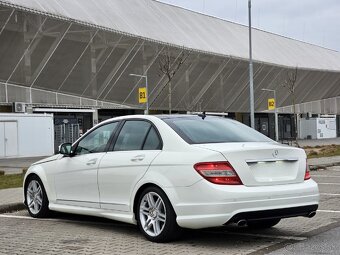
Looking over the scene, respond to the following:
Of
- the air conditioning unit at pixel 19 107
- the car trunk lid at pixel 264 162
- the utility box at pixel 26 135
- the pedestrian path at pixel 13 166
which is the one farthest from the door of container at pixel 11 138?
the car trunk lid at pixel 264 162

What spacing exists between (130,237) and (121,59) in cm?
3212

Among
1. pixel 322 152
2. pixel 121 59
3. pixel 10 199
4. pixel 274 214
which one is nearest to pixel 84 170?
pixel 274 214

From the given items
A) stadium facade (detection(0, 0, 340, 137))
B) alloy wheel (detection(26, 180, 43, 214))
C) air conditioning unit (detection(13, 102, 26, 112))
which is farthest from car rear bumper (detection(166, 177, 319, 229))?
air conditioning unit (detection(13, 102, 26, 112))

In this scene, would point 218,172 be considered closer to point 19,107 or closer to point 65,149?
point 65,149

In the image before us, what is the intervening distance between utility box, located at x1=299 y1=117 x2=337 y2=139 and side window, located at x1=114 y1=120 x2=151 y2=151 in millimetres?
55979

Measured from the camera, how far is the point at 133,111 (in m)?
43.3

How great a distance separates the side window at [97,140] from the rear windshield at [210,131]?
3.22ft

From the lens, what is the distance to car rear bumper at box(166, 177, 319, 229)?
5898 millimetres

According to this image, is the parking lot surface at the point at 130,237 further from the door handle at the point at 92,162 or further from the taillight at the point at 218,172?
the door handle at the point at 92,162

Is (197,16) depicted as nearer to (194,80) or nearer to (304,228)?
(194,80)

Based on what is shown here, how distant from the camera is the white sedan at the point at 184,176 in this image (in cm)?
600

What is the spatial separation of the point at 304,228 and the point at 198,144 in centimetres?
198

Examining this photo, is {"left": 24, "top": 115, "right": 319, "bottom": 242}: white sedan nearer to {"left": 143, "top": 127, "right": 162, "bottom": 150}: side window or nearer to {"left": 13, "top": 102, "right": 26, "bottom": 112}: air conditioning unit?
{"left": 143, "top": 127, "right": 162, "bottom": 150}: side window

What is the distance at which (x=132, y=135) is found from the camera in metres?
7.17
